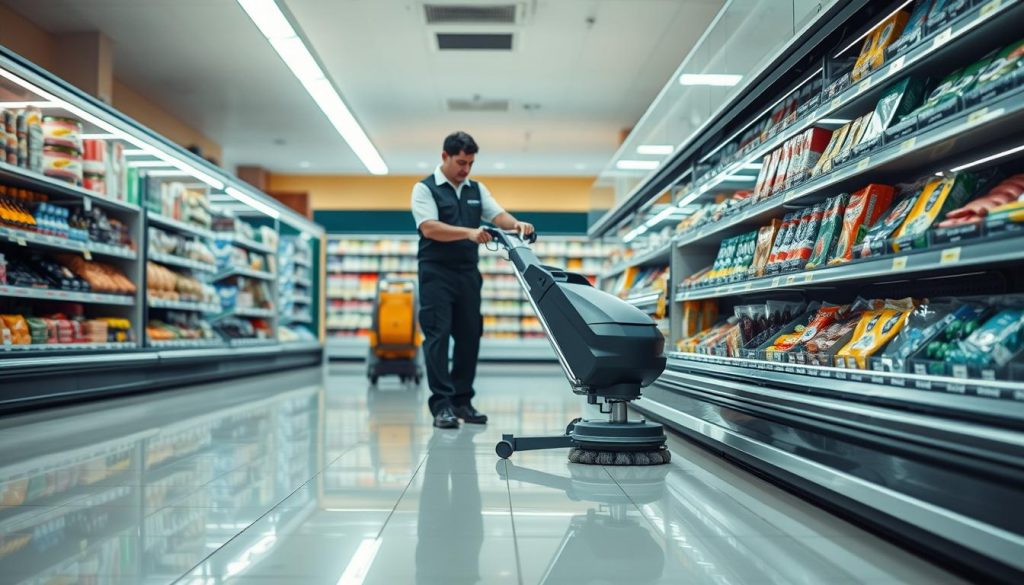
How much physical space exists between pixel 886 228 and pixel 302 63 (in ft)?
18.7

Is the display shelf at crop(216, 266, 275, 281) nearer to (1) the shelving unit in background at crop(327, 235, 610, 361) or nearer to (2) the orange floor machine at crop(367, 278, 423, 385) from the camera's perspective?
(2) the orange floor machine at crop(367, 278, 423, 385)

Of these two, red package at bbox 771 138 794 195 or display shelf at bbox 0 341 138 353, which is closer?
red package at bbox 771 138 794 195

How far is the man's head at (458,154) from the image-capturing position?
4.52 m

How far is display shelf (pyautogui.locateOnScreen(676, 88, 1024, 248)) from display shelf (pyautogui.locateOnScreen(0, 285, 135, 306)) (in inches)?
161

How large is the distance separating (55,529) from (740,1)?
3.63m

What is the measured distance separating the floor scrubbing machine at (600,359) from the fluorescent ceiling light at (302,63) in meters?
3.53

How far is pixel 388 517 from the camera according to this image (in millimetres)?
2303

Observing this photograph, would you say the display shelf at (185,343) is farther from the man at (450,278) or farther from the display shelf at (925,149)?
the display shelf at (925,149)

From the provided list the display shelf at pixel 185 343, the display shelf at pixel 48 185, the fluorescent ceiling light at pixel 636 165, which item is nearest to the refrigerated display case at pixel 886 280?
the fluorescent ceiling light at pixel 636 165

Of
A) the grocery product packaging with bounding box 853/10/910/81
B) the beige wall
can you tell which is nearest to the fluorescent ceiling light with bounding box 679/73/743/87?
the grocery product packaging with bounding box 853/10/910/81

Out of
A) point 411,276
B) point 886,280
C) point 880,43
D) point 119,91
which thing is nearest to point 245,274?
point 119,91

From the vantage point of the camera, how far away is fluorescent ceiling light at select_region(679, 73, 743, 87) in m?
4.10

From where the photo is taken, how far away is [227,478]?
114 inches

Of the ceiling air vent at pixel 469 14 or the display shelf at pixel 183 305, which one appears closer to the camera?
the display shelf at pixel 183 305
